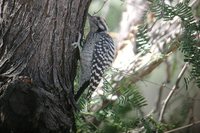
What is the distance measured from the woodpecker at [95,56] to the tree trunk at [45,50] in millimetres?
698

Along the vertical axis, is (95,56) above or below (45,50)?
below

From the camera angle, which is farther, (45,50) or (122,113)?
(122,113)

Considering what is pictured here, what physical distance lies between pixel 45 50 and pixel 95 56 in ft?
3.54

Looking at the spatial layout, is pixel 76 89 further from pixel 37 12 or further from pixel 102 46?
pixel 37 12

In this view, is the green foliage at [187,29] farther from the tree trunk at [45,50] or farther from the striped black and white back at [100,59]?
the striped black and white back at [100,59]

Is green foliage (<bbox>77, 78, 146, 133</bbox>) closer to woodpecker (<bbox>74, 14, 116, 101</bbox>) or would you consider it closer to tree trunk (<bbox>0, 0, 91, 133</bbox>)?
woodpecker (<bbox>74, 14, 116, 101</bbox>)

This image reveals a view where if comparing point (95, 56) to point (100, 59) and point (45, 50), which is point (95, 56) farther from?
point (45, 50)

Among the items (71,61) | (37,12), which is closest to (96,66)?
(71,61)

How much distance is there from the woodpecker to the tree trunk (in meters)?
0.70

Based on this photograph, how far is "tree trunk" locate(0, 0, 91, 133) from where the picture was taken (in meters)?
2.46

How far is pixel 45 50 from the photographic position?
2.72m

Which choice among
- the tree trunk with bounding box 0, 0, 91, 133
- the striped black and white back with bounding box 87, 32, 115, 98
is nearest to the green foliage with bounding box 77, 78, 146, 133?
the striped black and white back with bounding box 87, 32, 115, 98

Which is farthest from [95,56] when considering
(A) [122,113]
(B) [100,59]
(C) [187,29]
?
(C) [187,29]

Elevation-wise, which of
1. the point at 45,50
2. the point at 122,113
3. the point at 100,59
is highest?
the point at 45,50
